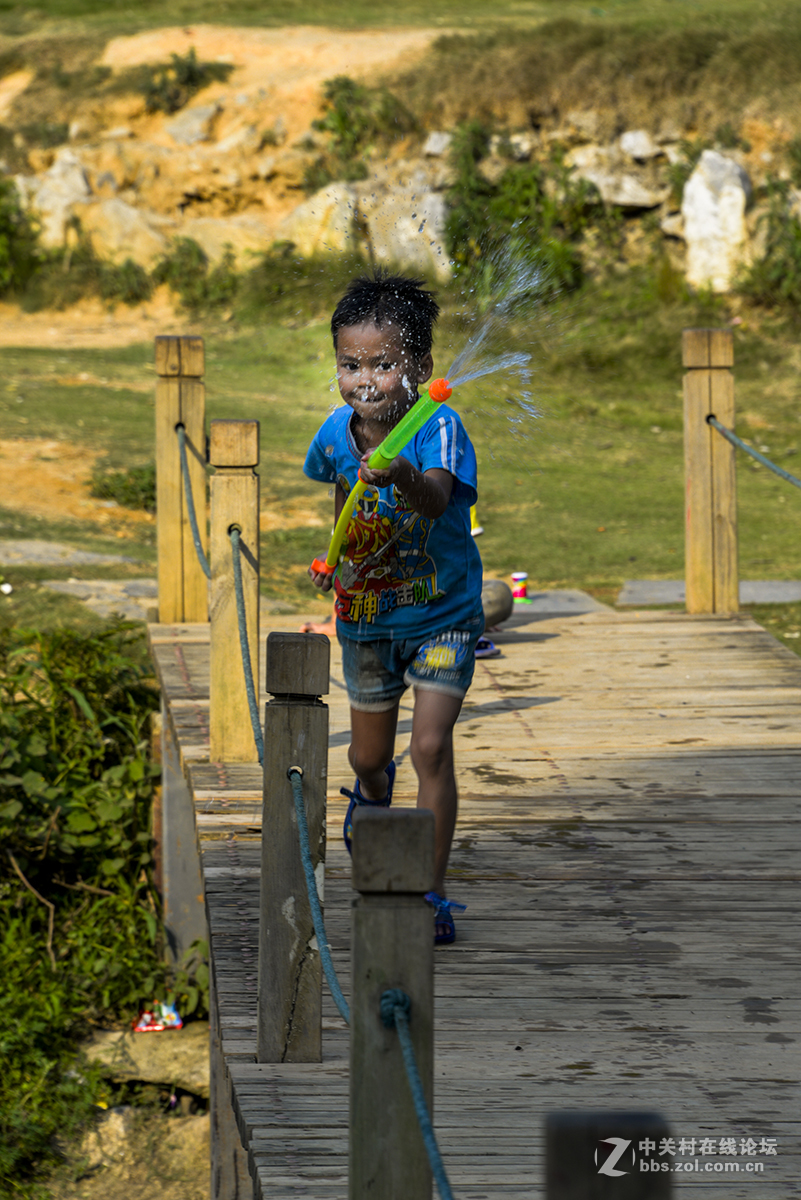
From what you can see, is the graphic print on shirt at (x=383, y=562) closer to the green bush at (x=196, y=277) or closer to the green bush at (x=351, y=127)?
the green bush at (x=196, y=277)

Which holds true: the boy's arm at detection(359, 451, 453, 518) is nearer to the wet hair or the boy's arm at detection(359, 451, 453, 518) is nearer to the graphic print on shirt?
the graphic print on shirt

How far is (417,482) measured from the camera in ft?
8.87

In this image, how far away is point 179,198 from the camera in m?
18.2

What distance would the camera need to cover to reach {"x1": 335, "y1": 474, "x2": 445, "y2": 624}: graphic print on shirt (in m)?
3.09

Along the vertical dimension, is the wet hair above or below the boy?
above

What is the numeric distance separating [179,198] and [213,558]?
15.1 meters

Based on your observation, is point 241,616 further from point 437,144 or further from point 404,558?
point 437,144

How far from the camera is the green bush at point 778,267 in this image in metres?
15.1

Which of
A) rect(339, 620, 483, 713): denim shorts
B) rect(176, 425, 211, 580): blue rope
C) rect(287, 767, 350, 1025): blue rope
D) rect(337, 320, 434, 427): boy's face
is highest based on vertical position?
rect(337, 320, 434, 427): boy's face

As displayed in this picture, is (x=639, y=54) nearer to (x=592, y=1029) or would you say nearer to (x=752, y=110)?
(x=752, y=110)

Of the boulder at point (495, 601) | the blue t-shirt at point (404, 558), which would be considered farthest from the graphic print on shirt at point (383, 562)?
the boulder at point (495, 601)

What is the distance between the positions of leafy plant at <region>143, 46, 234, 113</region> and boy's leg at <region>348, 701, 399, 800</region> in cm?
1783

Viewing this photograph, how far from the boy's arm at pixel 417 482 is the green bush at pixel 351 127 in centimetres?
1558

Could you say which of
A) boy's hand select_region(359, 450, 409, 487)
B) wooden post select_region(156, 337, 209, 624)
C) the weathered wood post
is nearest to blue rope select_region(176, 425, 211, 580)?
wooden post select_region(156, 337, 209, 624)
